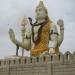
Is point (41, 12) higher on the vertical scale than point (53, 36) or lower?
higher

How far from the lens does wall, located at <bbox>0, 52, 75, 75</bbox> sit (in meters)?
20.3

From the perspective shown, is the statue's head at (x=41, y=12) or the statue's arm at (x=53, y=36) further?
the statue's head at (x=41, y=12)

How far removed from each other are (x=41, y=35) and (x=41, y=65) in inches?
208

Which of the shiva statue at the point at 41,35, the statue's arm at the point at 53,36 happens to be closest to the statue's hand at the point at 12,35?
the shiva statue at the point at 41,35

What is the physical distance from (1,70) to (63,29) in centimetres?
530

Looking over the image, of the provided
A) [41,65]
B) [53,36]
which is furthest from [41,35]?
[41,65]

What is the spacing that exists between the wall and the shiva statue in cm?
273

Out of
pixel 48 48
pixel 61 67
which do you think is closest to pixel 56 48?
pixel 48 48

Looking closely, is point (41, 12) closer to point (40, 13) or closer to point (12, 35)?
point (40, 13)

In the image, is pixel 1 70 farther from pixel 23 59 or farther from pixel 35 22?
pixel 35 22

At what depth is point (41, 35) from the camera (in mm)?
26375

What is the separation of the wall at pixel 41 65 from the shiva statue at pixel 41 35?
2728 millimetres

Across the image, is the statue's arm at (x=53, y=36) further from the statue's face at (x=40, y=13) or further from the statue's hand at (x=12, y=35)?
the statue's hand at (x=12, y=35)

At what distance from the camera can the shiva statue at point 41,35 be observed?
25.6 metres
